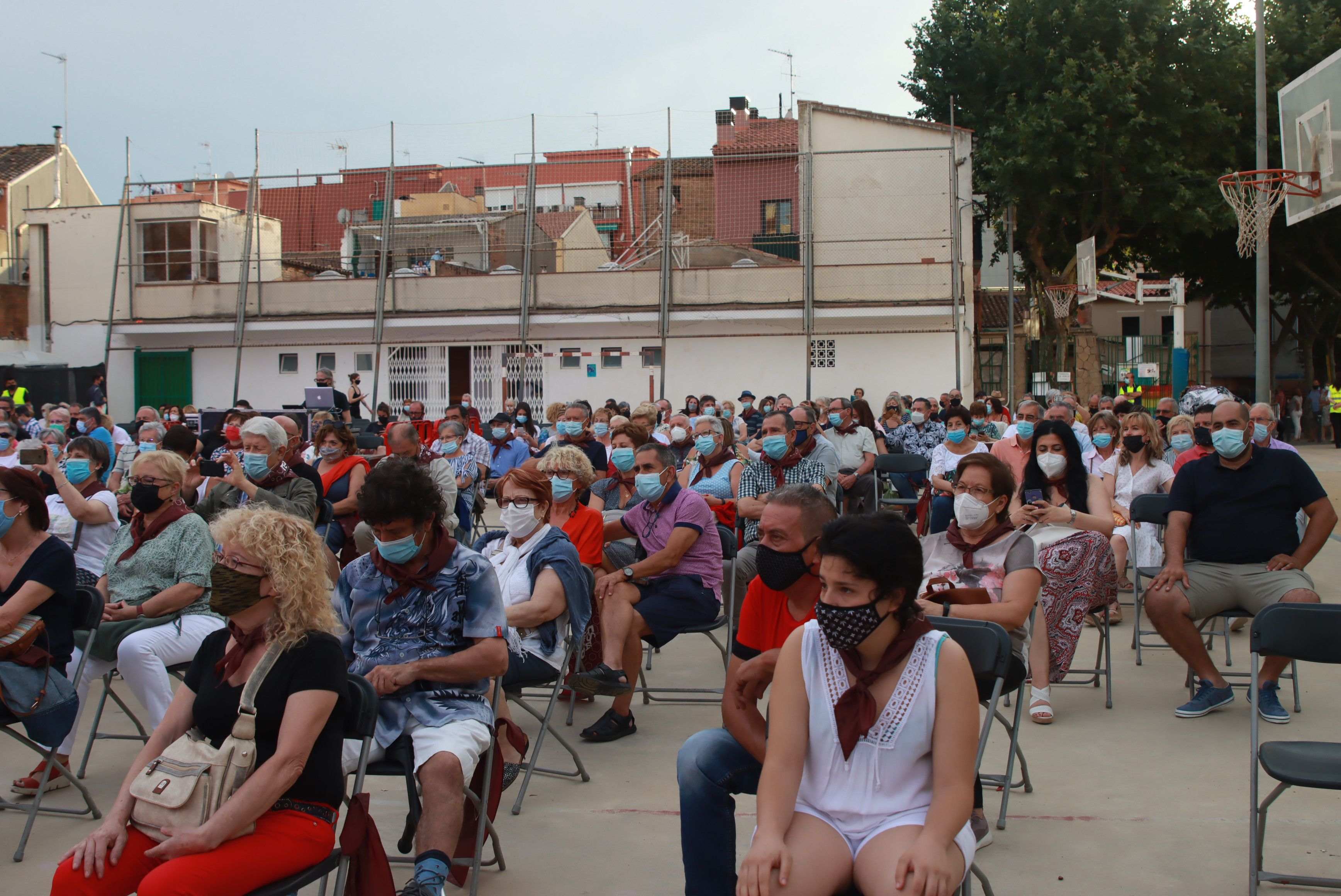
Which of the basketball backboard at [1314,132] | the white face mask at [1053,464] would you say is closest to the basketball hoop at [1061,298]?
the basketball backboard at [1314,132]

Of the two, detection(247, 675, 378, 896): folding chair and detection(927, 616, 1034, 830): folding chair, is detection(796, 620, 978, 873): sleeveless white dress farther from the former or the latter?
detection(247, 675, 378, 896): folding chair

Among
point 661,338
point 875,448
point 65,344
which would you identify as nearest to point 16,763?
point 875,448

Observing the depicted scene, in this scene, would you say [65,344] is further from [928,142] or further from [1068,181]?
[1068,181]

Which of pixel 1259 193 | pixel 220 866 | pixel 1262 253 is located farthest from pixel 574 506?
pixel 1262 253

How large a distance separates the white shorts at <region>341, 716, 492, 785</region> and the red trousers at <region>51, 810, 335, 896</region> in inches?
18.5

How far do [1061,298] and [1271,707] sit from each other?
21.9m

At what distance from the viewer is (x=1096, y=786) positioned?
446 centimetres

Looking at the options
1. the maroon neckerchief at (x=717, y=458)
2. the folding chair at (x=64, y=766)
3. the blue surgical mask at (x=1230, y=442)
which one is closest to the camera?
the folding chair at (x=64, y=766)

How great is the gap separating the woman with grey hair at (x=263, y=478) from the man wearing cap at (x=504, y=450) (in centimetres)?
386

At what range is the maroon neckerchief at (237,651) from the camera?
2893 mm

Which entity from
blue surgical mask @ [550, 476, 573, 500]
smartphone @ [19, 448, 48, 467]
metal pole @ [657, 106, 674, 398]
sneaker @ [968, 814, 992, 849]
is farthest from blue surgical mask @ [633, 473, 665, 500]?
metal pole @ [657, 106, 674, 398]

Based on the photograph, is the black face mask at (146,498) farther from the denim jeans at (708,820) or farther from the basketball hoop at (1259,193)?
the basketball hoop at (1259,193)

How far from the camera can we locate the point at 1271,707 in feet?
17.0

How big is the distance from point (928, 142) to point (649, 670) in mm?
19115
